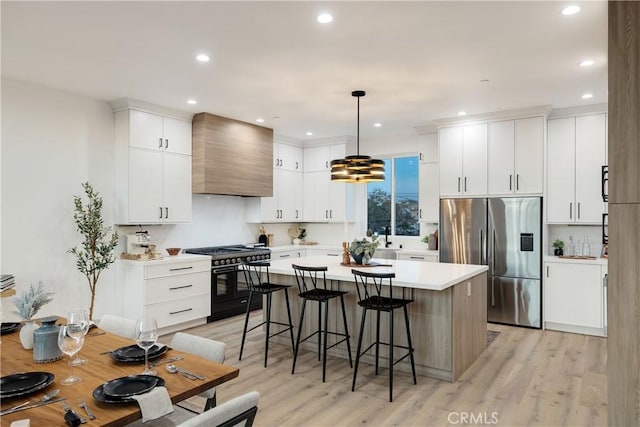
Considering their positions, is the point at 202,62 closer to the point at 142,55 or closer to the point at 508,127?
the point at 142,55

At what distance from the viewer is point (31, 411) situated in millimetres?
1431

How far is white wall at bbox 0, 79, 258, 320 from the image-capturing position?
422 cm

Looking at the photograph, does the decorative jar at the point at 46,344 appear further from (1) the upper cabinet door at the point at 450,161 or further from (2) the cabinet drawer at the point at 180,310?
(1) the upper cabinet door at the point at 450,161

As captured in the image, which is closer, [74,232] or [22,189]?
[22,189]

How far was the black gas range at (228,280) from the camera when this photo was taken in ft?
18.4

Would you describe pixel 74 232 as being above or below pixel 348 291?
above

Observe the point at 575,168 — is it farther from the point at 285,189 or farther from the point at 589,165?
the point at 285,189

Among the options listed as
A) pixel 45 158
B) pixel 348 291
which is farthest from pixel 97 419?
pixel 45 158

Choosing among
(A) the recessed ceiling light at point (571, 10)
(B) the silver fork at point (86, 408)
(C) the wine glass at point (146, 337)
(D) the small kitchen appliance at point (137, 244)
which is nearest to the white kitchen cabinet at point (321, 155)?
(D) the small kitchen appliance at point (137, 244)

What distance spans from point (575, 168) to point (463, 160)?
53.4 inches

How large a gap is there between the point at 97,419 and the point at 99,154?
14.0 feet

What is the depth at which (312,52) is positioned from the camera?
11.5ft

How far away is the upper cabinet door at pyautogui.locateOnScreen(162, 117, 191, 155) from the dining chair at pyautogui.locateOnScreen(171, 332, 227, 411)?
3.61m

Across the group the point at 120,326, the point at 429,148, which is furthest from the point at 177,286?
the point at 429,148
